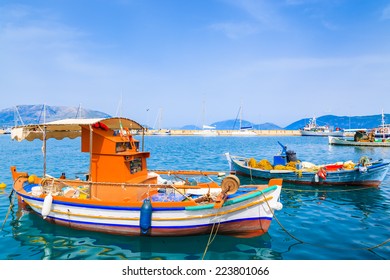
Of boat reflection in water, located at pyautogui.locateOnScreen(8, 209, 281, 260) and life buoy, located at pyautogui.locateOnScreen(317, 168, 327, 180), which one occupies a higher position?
life buoy, located at pyautogui.locateOnScreen(317, 168, 327, 180)

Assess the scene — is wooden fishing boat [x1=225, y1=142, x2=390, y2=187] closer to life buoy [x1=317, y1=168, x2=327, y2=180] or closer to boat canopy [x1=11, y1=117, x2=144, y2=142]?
life buoy [x1=317, y1=168, x2=327, y2=180]

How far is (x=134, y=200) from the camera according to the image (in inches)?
382

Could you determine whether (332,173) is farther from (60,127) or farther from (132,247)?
(60,127)

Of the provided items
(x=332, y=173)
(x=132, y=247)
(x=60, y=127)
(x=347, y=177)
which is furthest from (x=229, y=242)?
(x=347, y=177)

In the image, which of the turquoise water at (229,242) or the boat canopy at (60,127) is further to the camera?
the boat canopy at (60,127)

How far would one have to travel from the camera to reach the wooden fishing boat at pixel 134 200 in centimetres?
839

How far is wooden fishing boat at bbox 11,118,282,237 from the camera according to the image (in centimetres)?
839

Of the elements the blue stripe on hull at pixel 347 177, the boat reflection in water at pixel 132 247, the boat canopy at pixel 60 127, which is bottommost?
the boat reflection in water at pixel 132 247

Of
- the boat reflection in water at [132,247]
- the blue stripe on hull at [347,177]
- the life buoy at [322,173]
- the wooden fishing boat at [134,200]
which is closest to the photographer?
the boat reflection in water at [132,247]

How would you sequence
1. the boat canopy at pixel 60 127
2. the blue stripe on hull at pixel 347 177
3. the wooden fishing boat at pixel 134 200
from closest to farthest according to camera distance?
1. the wooden fishing boat at pixel 134 200
2. the boat canopy at pixel 60 127
3. the blue stripe on hull at pixel 347 177

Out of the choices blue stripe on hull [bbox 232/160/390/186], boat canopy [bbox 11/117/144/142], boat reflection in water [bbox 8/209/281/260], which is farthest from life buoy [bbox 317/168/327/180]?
boat canopy [bbox 11/117/144/142]

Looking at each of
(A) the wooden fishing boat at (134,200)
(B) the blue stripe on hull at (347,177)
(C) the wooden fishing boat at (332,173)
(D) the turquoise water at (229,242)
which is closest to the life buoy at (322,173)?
(C) the wooden fishing boat at (332,173)

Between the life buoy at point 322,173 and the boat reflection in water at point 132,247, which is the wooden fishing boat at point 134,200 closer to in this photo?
the boat reflection in water at point 132,247
